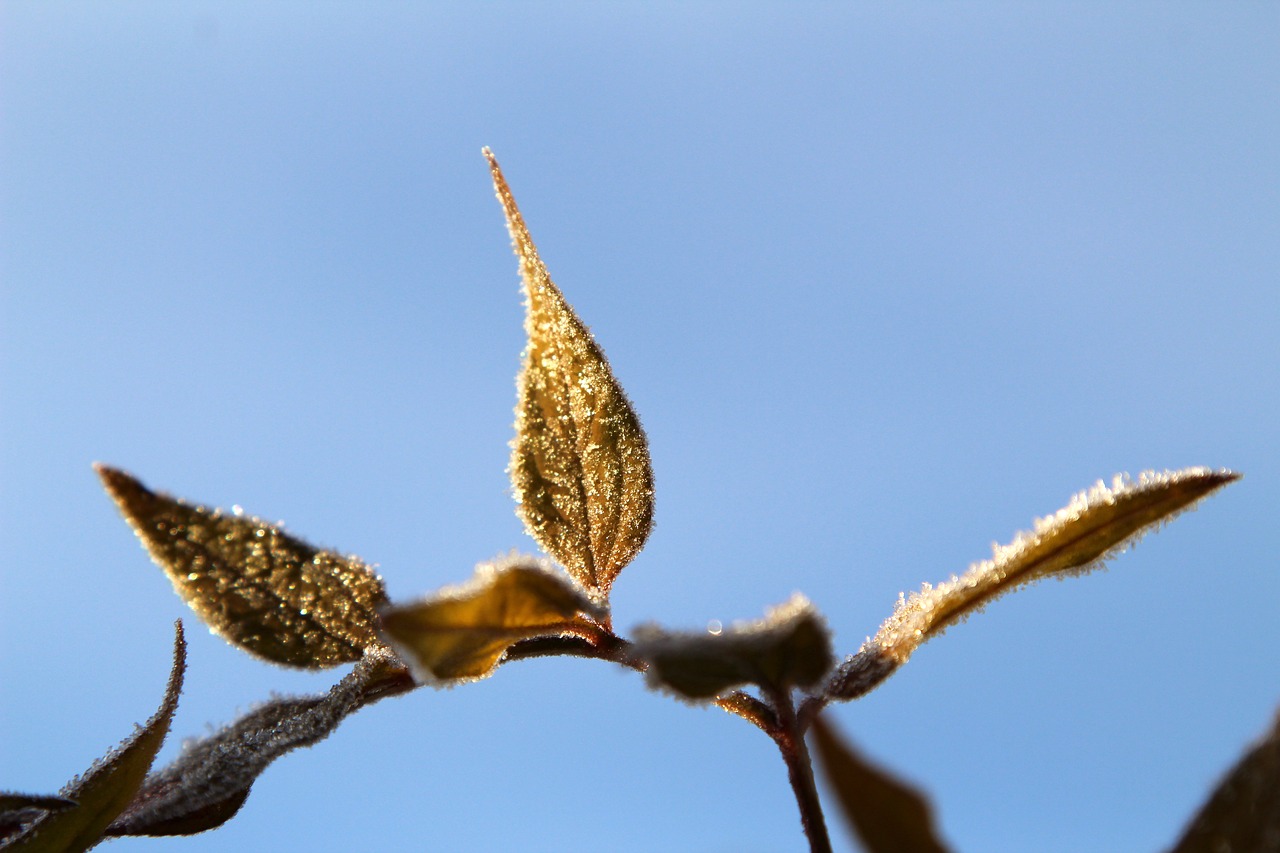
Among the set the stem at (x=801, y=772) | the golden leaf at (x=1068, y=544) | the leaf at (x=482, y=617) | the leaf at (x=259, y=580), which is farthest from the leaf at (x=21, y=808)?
the golden leaf at (x=1068, y=544)

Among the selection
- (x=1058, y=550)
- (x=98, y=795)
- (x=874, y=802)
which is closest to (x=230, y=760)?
(x=98, y=795)

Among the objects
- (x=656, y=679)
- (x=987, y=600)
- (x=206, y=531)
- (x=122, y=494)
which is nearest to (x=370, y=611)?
(x=206, y=531)

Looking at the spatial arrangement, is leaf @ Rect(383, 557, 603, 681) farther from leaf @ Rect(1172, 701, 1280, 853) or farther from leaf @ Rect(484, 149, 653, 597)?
leaf @ Rect(1172, 701, 1280, 853)

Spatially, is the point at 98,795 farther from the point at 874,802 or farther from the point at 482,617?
the point at 874,802

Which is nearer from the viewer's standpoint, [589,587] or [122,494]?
[122,494]

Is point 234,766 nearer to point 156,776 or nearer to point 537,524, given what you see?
point 156,776

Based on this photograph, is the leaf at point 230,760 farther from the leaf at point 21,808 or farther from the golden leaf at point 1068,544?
the golden leaf at point 1068,544
